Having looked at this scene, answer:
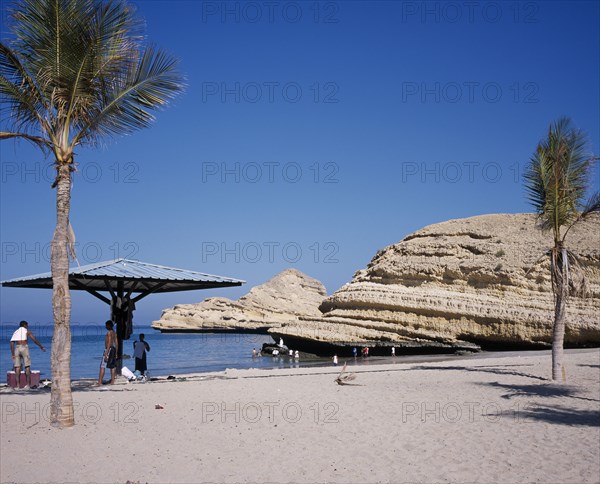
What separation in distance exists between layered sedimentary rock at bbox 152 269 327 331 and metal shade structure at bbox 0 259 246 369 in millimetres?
90609

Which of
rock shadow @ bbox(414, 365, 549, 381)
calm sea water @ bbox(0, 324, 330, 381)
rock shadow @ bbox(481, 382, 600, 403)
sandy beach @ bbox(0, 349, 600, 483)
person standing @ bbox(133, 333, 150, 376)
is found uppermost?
person standing @ bbox(133, 333, 150, 376)

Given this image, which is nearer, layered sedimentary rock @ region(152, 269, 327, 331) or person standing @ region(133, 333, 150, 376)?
person standing @ region(133, 333, 150, 376)

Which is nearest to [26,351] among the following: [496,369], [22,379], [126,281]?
[22,379]

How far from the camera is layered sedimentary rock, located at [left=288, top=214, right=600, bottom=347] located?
35969 millimetres

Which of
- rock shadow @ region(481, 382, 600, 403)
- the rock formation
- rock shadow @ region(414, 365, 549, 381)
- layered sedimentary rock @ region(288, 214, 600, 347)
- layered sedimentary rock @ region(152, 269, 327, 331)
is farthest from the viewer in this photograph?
layered sedimentary rock @ region(152, 269, 327, 331)

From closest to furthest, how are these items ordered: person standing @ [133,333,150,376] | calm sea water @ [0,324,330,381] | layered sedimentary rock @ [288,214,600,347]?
person standing @ [133,333,150,376]
calm sea water @ [0,324,330,381]
layered sedimentary rock @ [288,214,600,347]

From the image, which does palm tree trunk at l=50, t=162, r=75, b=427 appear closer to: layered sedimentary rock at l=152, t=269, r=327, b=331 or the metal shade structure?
the metal shade structure

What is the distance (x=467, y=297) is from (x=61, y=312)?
3414cm

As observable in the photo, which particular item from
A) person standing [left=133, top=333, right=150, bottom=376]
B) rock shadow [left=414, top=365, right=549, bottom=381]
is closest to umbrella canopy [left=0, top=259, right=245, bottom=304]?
person standing [left=133, top=333, right=150, bottom=376]

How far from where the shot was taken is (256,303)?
122500 millimetres

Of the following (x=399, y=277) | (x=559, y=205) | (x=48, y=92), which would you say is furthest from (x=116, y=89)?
(x=399, y=277)

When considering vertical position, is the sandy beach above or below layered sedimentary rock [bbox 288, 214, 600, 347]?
below

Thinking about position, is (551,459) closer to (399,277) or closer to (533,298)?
(533,298)

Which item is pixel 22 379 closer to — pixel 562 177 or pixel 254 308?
pixel 562 177
